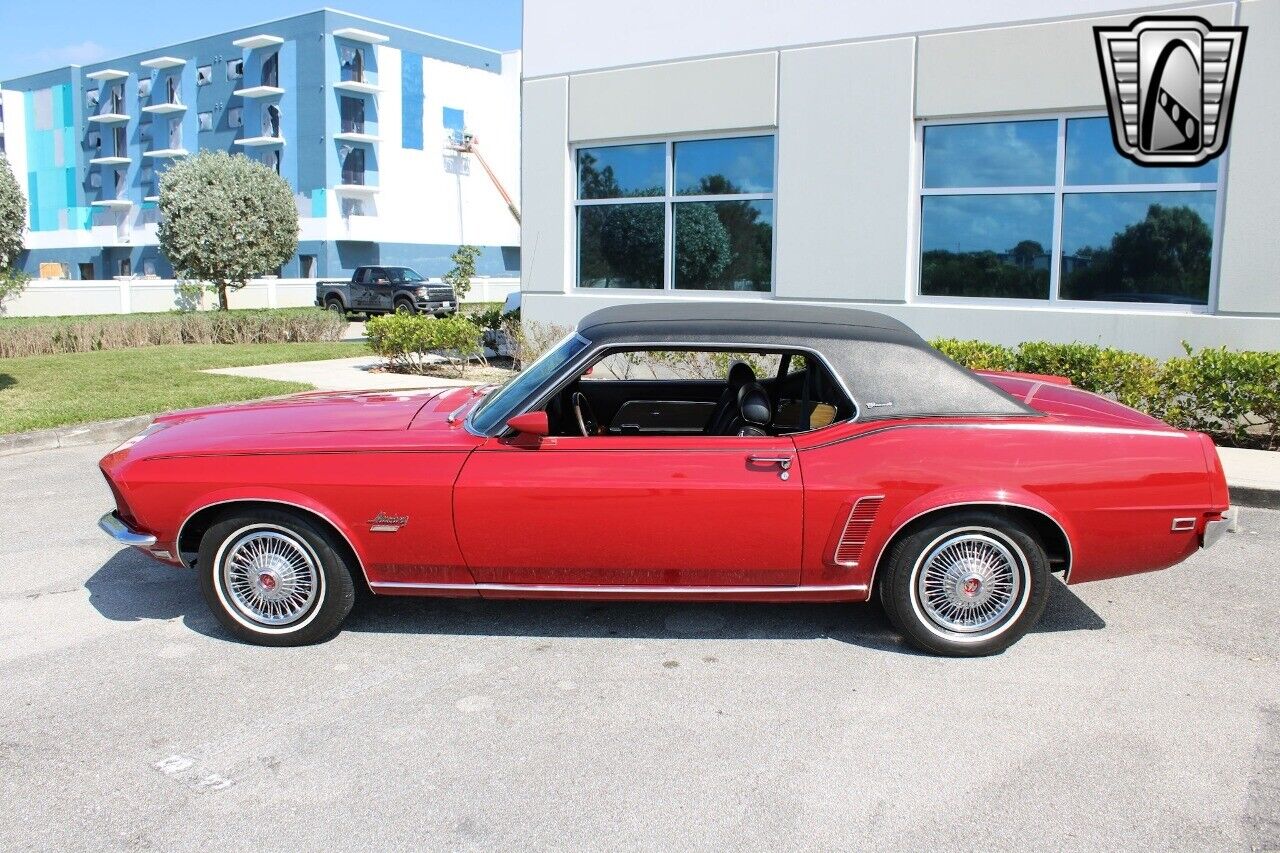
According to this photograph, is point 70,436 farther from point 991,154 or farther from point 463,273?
point 463,273

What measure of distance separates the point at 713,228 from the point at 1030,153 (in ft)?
12.5

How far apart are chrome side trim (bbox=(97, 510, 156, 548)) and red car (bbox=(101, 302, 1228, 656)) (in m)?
0.03

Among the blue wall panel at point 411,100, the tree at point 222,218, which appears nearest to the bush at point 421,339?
the tree at point 222,218

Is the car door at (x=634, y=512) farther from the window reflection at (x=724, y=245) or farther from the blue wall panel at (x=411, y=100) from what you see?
the blue wall panel at (x=411, y=100)

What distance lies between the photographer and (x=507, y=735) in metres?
4.01

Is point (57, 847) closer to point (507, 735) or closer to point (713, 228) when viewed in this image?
point (507, 735)

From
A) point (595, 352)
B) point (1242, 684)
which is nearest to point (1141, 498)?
point (1242, 684)

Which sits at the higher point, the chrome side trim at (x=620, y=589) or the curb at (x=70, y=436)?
the chrome side trim at (x=620, y=589)

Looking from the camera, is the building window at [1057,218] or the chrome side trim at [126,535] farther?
the building window at [1057,218]

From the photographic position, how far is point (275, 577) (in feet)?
15.7

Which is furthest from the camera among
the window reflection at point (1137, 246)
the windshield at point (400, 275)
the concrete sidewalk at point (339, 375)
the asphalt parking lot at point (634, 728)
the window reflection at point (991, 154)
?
the windshield at point (400, 275)

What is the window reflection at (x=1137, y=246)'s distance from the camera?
1079 cm

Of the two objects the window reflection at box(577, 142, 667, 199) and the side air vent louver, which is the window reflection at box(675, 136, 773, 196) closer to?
the window reflection at box(577, 142, 667, 199)

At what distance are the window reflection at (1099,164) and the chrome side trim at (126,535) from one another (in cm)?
971
